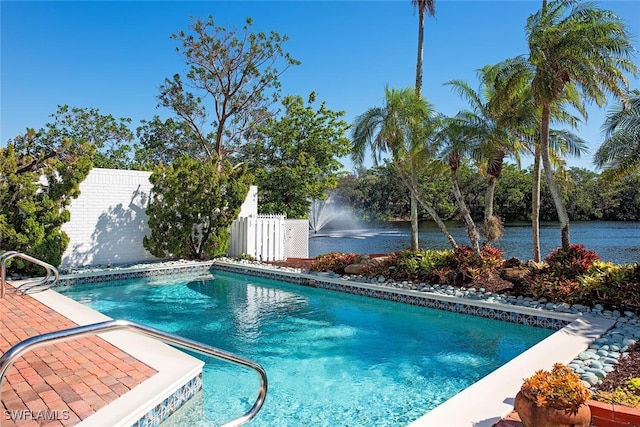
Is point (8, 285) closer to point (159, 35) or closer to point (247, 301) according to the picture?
point (247, 301)

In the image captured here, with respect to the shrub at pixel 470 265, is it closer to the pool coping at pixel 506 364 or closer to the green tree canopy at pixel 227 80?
the pool coping at pixel 506 364

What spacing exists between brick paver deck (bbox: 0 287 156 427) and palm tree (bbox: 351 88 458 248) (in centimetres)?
767

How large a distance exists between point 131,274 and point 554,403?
10407 millimetres

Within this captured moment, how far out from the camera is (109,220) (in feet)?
39.3

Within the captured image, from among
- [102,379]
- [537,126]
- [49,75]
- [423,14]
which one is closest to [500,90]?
[537,126]

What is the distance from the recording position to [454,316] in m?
7.39

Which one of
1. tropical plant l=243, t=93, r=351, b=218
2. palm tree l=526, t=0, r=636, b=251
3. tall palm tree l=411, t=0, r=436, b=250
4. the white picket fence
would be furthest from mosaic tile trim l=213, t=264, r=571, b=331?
tropical plant l=243, t=93, r=351, b=218

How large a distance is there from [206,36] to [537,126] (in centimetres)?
1395

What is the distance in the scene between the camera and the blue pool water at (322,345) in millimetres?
4160

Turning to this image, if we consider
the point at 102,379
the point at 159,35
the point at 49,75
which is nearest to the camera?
the point at 102,379

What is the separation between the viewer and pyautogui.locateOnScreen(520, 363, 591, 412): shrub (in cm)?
268

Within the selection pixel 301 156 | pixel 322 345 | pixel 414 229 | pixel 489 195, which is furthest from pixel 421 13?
pixel 322 345

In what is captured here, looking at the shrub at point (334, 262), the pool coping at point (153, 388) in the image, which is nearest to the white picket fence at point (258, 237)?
the shrub at point (334, 262)

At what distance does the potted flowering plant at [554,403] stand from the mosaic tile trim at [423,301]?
413 cm
